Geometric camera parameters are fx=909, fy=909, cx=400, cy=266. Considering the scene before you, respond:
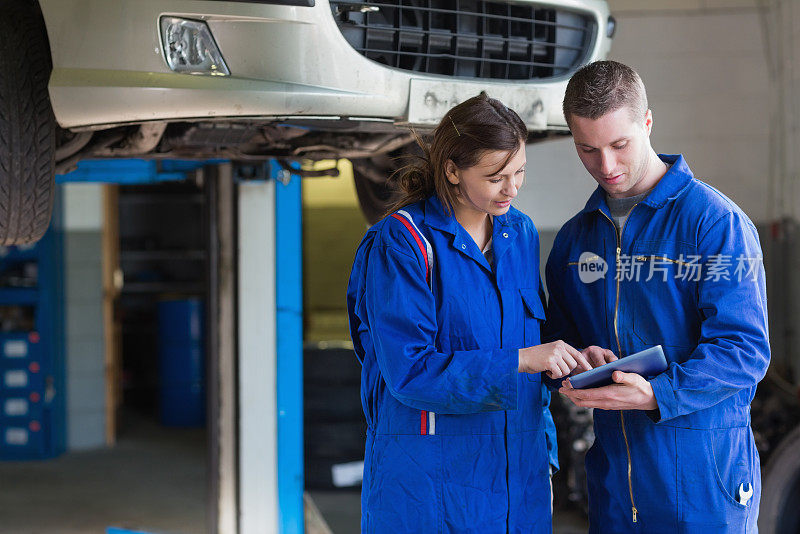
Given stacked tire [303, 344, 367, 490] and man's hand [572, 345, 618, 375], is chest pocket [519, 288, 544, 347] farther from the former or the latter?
stacked tire [303, 344, 367, 490]

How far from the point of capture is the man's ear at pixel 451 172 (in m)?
1.66

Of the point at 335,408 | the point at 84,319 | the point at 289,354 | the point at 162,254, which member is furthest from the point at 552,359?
the point at 162,254

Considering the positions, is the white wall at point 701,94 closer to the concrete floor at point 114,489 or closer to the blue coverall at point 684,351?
the concrete floor at point 114,489

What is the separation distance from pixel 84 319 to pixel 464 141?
636cm

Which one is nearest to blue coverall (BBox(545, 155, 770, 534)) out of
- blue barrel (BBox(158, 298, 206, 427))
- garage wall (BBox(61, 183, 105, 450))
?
garage wall (BBox(61, 183, 105, 450))

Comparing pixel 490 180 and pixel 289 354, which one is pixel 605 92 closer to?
pixel 490 180

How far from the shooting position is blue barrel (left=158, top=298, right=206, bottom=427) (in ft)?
25.8

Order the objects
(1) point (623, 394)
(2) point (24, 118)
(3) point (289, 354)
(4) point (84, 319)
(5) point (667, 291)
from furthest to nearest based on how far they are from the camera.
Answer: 1. (4) point (84, 319)
2. (3) point (289, 354)
3. (2) point (24, 118)
4. (5) point (667, 291)
5. (1) point (623, 394)

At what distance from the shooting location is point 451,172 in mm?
1664

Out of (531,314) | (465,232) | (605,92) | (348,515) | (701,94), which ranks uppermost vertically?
(701,94)

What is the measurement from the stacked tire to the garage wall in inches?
98.4

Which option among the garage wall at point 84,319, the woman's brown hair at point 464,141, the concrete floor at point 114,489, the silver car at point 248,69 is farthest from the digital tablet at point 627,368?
the garage wall at point 84,319

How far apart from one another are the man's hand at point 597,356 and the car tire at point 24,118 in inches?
63.9

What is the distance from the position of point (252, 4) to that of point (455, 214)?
2.86 feet
